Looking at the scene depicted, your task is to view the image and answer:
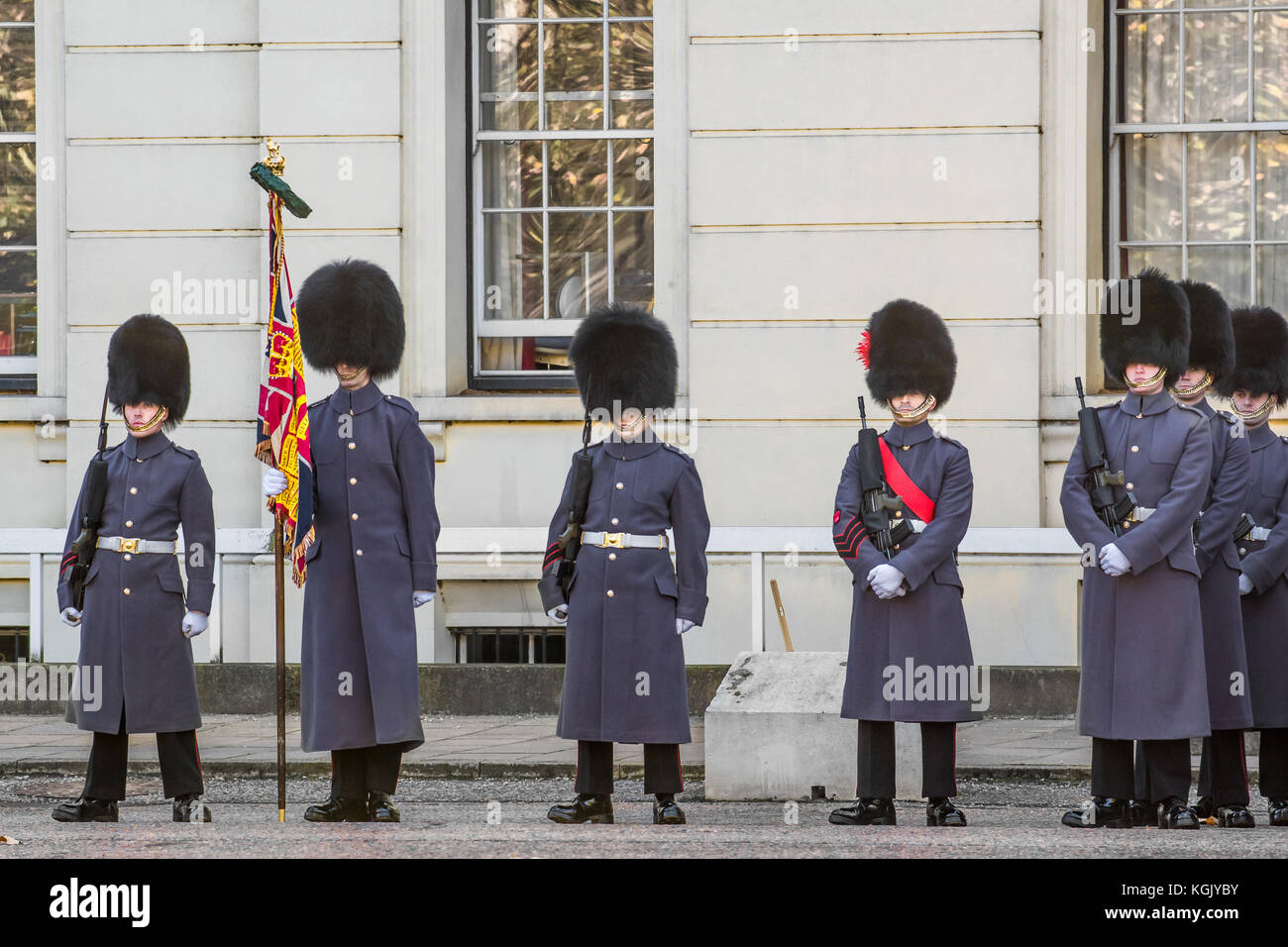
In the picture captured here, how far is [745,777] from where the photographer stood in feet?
26.0

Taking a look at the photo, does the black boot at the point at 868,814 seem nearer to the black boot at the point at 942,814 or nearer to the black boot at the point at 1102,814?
the black boot at the point at 942,814

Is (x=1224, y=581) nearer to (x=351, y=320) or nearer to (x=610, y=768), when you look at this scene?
(x=610, y=768)

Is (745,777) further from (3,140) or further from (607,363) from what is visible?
(3,140)

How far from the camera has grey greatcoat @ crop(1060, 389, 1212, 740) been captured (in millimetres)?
6590

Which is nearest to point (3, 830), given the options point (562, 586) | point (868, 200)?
point (562, 586)

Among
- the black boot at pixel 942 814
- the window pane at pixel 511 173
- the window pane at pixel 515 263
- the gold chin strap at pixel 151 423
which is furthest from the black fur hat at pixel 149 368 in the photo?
the window pane at pixel 511 173

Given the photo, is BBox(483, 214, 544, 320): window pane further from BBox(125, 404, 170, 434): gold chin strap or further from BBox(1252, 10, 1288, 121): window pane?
BBox(125, 404, 170, 434): gold chin strap

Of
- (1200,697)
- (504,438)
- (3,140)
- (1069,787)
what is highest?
(3,140)

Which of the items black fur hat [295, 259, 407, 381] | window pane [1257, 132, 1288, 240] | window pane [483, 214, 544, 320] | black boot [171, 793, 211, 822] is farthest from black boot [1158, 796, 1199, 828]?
window pane [483, 214, 544, 320]

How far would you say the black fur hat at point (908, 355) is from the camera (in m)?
7.25

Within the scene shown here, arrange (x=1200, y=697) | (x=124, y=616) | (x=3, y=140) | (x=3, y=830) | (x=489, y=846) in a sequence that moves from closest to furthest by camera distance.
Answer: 1. (x=489, y=846)
2. (x=3, y=830)
3. (x=1200, y=697)
4. (x=124, y=616)
5. (x=3, y=140)

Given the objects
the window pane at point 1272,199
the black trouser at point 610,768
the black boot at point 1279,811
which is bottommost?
the black boot at point 1279,811

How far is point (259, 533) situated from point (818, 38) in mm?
4065

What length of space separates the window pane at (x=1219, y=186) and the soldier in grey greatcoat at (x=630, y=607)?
514 cm
